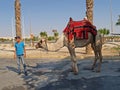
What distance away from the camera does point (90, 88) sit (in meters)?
9.95

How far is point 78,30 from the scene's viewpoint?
1306cm

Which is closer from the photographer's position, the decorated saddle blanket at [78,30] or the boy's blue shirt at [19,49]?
the decorated saddle blanket at [78,30]

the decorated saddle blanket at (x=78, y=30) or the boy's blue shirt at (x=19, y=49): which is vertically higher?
the decorated saddle blanket at (x=78, y=30)

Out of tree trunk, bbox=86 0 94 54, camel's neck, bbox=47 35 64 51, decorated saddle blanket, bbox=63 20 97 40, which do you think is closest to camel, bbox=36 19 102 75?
camel's neck, bbox=47 35 64 51

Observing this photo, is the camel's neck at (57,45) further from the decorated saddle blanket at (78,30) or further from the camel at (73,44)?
the decorated saddle blanket at (78,30)

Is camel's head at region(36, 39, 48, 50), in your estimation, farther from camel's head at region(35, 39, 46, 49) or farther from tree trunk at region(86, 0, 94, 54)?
tree trunk at region(86, 0, 94, 54)

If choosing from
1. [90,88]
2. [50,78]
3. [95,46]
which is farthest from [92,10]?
[90,88]

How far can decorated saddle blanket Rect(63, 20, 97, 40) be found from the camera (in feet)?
42.6

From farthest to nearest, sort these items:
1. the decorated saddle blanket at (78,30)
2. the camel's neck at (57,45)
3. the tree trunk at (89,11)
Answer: the tree trunk at (89,11)
the camel's neck at (57,45)
the decorated saddle blanket at (78,30)

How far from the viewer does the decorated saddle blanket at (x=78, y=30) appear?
12992mm

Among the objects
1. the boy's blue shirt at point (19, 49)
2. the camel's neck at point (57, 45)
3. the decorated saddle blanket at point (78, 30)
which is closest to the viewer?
the decorated saddle blanket at point (78, 30)

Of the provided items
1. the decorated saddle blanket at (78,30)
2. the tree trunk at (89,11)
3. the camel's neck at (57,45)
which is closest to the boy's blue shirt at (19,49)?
the camel's neck at (57,45)

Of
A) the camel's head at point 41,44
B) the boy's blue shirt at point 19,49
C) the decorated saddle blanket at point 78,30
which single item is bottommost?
the boy's blue shirt at point 19,49

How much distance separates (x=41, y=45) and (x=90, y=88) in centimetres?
384
